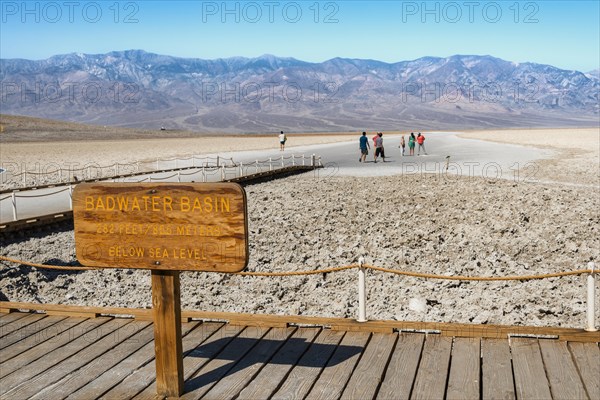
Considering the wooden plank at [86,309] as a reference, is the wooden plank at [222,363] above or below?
below

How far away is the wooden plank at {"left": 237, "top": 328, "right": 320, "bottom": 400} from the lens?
5488 millimetres

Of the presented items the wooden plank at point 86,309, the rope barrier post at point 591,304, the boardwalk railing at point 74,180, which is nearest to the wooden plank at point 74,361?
the wooden plank at point 86,309

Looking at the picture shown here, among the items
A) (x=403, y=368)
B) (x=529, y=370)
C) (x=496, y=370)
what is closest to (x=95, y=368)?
Result: (x=403, y=368)

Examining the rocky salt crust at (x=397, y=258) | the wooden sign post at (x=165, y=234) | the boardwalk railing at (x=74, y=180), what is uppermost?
the wooden sign post at (x=165, y=234)

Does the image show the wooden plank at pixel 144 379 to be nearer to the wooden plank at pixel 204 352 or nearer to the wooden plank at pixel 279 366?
the wooden plank at pixel 204 352

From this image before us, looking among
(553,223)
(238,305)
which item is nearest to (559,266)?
(553,223)

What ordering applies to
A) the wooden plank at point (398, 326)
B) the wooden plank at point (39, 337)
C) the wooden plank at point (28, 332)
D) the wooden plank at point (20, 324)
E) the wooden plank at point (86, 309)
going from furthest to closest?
the wooden plank at point (86, 309) < the wooden plank at point (20, 324) < the wooden plank at point (28, 332) < the wooden plank at point (39, 337) < the wooden plank at point (398, 326)

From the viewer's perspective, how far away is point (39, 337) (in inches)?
277

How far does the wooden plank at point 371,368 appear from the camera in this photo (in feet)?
17.7

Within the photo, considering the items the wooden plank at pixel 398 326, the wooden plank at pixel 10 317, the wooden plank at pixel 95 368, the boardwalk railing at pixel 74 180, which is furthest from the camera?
the boardwalk railing at pixel 74 180

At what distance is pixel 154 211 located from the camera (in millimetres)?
5328

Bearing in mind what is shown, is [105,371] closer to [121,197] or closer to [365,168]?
[121,197]

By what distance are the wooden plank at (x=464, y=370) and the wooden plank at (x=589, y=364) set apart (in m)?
0.87

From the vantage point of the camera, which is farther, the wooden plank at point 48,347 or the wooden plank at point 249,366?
the wooden plank at point 48,347
